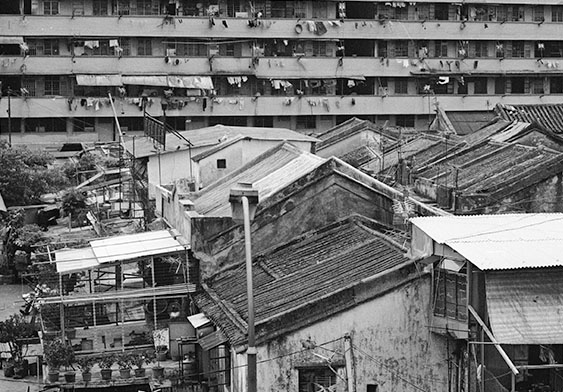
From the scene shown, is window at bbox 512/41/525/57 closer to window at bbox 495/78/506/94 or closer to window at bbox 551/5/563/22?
window at bbox 495/78/506/94

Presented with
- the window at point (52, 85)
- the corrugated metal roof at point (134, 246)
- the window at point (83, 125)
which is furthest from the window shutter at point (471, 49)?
the corrugated metal roof at point (134, 246)

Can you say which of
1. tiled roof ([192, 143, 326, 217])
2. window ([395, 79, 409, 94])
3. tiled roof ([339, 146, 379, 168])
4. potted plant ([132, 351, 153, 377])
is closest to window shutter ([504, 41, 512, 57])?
window ([395, 79, 409, 94])

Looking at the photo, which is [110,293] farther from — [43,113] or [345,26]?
[345,26]

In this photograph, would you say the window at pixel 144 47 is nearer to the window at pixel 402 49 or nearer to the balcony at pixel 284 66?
the balcony at pixel 284 66

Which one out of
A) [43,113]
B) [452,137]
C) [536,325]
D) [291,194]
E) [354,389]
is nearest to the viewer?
[536,325]

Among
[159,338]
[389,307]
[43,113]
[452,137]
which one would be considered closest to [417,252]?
→ [389,307]
